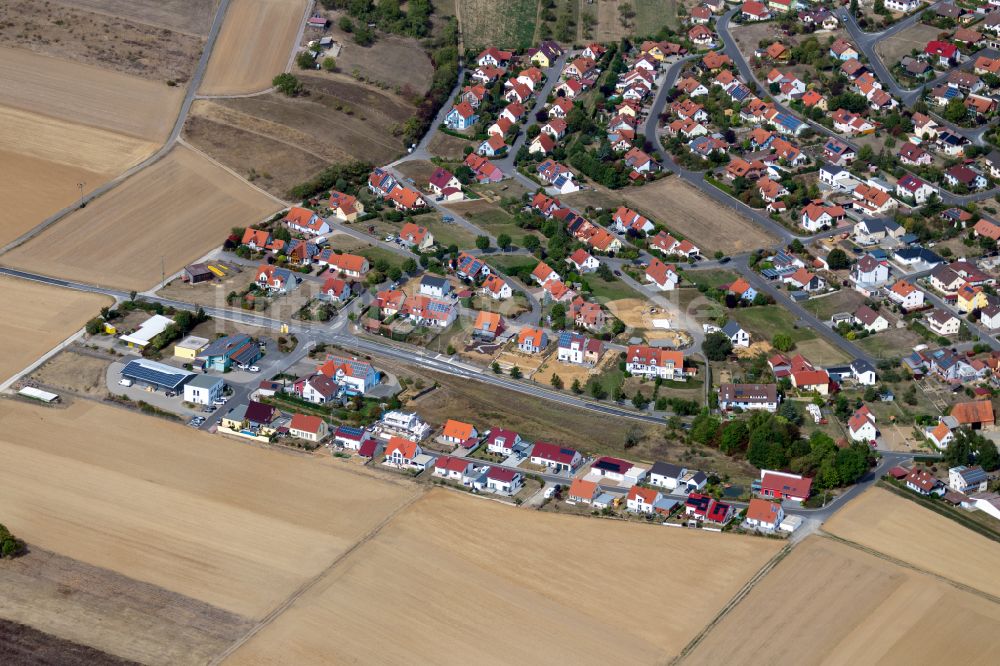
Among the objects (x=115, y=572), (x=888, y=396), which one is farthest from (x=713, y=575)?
(x=115, y=572)

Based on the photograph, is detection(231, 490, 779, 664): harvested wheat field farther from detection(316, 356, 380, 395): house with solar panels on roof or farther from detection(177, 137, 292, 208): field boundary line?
detection(177, 137, 292, 208): field boundary line

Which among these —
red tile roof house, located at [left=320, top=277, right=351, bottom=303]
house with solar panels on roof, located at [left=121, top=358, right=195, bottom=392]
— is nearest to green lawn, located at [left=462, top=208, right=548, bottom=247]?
red tile roof house, located at [left=320, top=277, right=351, bottom=303]

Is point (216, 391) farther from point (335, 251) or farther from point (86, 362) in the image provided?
point (335, 251)

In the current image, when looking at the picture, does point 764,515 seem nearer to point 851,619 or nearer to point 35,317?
point 851,619

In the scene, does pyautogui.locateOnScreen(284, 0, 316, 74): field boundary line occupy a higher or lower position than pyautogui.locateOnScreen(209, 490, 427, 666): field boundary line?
higher

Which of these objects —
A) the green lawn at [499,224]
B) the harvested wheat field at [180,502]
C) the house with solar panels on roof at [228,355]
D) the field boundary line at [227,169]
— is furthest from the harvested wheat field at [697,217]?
the harvested wheat field at [180,502]

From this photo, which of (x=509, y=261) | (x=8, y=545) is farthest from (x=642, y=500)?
(x=509, y=261)

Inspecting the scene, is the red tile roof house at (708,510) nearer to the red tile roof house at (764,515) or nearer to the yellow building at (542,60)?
the red tile roof house at (764,515)
